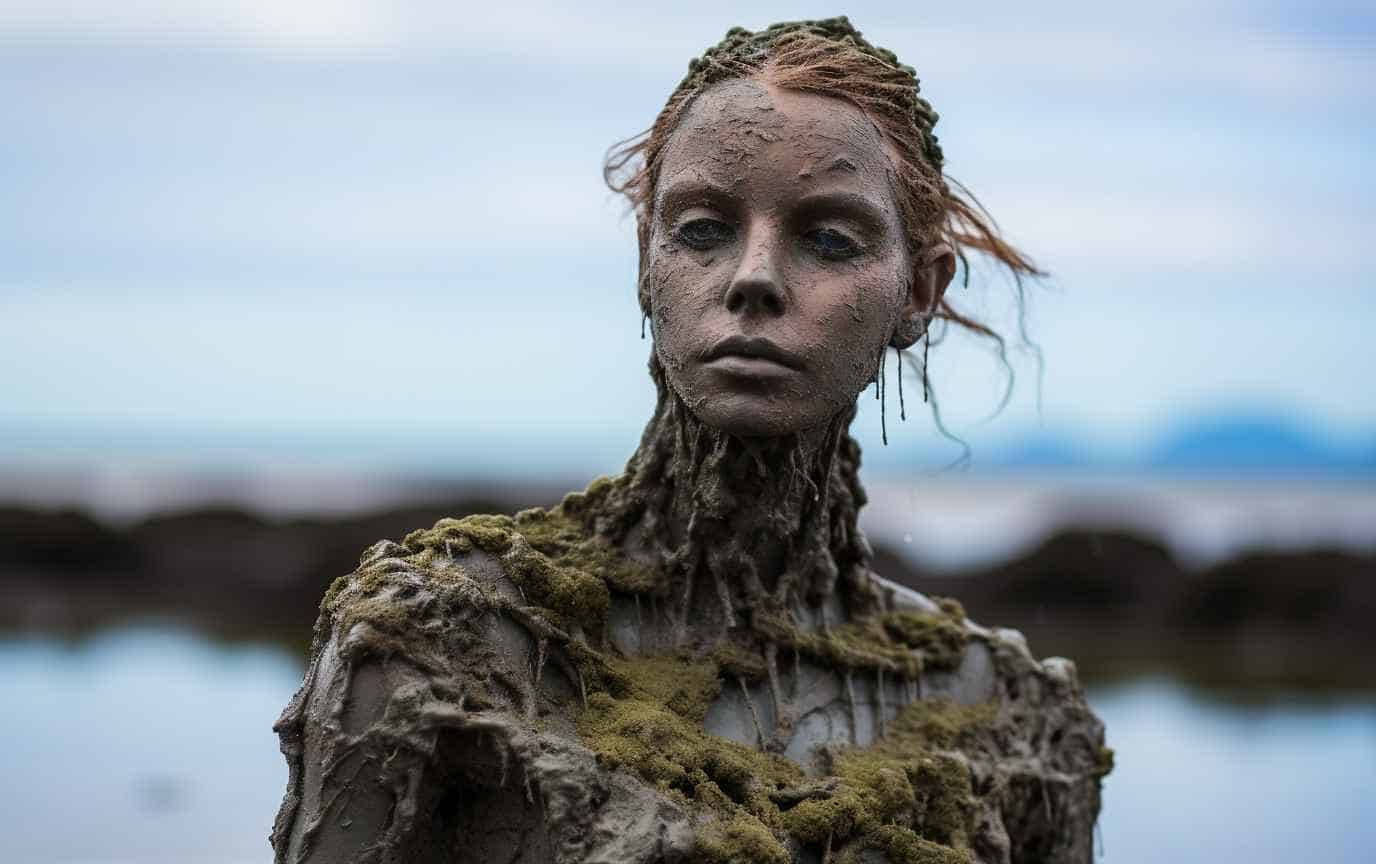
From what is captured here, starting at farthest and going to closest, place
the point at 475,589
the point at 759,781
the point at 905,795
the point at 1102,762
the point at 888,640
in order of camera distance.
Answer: the point at 1102,762 < the point at 888,640 < the point at 905,795 < the point at 759,781 < the point at 475,589

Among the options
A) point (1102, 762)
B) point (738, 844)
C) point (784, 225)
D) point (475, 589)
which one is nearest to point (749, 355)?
point (784, 225)

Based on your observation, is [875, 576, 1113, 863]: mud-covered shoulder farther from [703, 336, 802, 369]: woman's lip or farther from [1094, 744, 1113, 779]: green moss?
[703, 336, 802, 369]: woman's lip

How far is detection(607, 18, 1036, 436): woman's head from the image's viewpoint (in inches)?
158

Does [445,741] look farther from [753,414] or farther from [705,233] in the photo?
[705,233]

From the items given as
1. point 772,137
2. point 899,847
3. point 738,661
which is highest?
point 772,137

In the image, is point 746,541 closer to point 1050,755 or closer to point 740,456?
point 740,456

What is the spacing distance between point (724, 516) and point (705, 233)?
0.66 m

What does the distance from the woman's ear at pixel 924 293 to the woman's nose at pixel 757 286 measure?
1.65 feet

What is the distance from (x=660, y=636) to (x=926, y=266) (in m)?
1.12

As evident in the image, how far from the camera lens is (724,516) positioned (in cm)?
430

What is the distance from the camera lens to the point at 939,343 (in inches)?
195

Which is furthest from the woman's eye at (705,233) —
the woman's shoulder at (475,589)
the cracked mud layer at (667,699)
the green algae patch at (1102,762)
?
the green algae patch at (1102,762)

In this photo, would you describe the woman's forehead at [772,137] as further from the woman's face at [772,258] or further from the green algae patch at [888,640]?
the green algae patch at [888,640]

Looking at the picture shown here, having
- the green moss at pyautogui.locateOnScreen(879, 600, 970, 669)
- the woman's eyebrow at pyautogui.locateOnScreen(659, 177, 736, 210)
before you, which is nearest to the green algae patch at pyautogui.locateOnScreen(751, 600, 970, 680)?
the green moss at pyautogui.locateOnScreen(879, 600, 970, 669)
